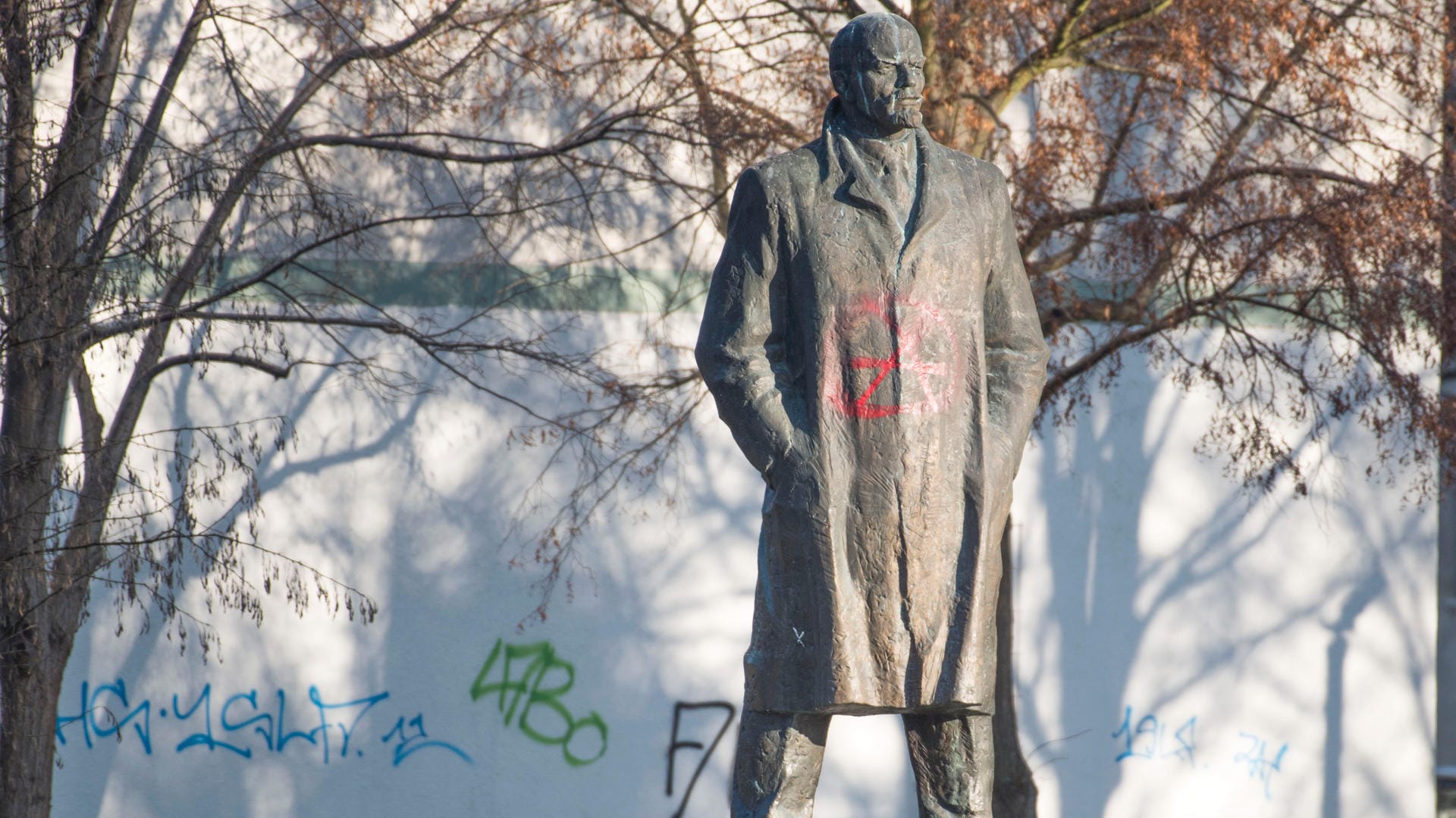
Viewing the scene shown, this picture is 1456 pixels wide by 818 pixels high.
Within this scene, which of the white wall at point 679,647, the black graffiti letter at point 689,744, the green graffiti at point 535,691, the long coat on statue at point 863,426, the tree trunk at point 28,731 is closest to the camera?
the long coat on statue at point 863,426

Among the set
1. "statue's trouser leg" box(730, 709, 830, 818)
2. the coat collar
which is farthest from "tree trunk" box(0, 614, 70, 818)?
the coat collar

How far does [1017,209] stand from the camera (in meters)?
7.61

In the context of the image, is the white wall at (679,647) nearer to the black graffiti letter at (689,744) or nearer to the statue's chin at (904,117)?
the black graffiti letter at (689,744)

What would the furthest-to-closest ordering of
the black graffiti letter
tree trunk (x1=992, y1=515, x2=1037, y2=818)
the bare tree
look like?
the black graffiti letter → tree trunk (x1=992, y1=515, x2=1037, y2=818) → the bare tree

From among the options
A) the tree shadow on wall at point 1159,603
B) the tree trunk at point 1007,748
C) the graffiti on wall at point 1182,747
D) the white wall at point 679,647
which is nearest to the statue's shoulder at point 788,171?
the tree trunk at point 1007,748

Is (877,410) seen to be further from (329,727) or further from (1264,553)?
(1264,553)

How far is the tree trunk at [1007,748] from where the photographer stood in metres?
8.12

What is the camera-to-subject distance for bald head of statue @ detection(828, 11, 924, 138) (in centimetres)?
359

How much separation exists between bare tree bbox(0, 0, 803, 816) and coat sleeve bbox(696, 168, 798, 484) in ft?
8.50

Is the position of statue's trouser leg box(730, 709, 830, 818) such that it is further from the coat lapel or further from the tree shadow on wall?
the tree shadow on wall

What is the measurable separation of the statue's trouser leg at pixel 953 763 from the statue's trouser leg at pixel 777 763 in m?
→ 0.23

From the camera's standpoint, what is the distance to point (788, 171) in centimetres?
362

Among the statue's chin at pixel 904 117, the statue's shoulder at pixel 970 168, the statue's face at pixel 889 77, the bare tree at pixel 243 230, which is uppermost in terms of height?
the bare tree at pixel 243 230

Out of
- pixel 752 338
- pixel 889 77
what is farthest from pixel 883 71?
pixel 752 338
